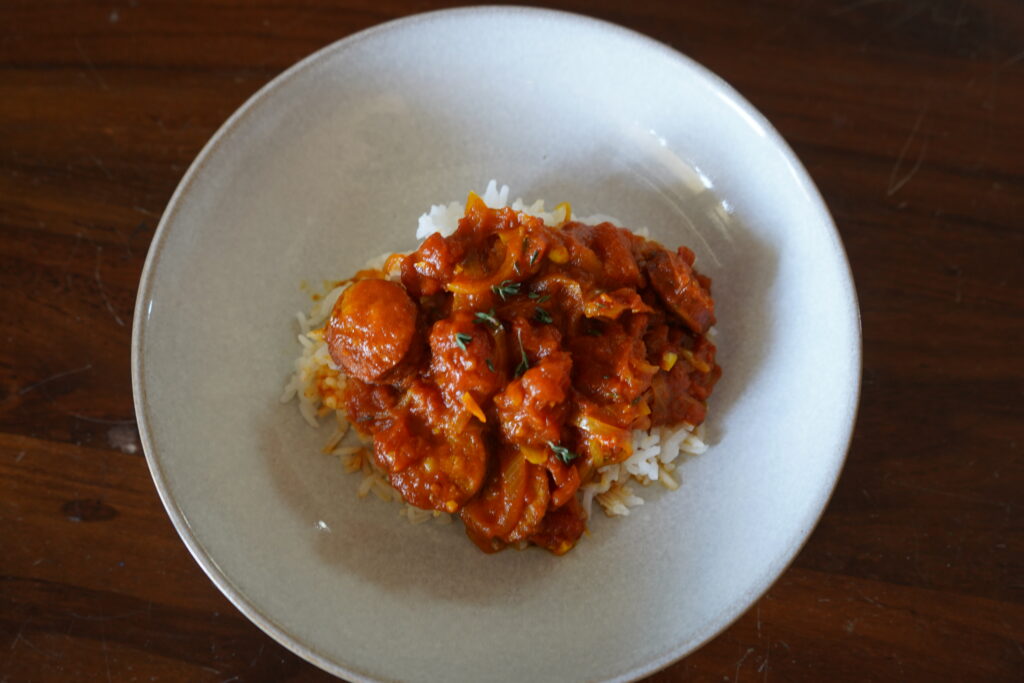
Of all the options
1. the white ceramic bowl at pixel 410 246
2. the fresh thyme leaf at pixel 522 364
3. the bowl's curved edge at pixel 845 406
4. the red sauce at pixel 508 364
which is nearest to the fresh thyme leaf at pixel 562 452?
the red sauce at pixel 508 364

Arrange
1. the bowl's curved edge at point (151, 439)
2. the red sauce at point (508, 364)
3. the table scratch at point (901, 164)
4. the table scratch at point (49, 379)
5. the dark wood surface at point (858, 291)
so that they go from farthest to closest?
the table scratch at point (901, 164), the table scratch at point (49, 379), the dark wood surface at point (858, 291), the red sauce at point (508, 364), the bowl's curved edge at point (151, 439)

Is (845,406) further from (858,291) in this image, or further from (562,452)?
(562,452)

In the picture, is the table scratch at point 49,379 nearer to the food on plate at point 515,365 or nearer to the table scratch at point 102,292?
the table scratch at point 102,292

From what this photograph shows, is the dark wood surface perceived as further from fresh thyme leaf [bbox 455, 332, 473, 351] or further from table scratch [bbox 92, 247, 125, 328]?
fresh thyme leaf [bbox 455, 332, 473, 351]

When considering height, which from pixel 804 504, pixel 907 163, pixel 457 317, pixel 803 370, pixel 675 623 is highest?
pixel 457 317

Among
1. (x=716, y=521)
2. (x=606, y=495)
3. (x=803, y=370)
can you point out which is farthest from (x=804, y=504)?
(x=606, y=495)

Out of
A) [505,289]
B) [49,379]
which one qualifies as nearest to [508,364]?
[505,289]

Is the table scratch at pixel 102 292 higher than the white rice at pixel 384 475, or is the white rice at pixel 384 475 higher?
the table scratch at pixel 102 292

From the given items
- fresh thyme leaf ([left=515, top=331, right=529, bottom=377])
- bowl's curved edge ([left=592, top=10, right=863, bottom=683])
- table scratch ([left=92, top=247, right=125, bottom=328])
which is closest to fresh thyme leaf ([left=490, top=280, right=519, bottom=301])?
fresh thyme leaf ([left=515, top=331, right=529, bottom=377])

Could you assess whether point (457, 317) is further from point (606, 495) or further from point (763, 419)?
point (763, 419)
